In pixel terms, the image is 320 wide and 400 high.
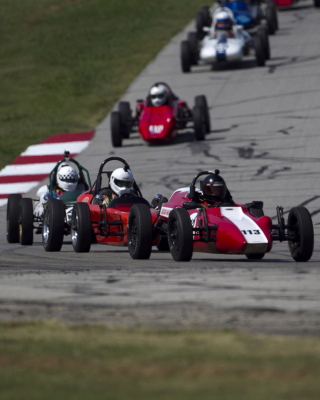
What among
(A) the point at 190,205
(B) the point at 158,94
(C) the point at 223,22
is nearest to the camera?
(A) the point at 190,205

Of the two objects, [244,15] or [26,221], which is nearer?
[26,221]

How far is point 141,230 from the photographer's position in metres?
9.04

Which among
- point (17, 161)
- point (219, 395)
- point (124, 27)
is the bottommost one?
point (219, 395)

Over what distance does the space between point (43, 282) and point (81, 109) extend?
17.1 meters

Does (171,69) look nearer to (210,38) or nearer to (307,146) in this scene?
(210,38)

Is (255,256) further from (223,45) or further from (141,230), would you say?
(223,45)

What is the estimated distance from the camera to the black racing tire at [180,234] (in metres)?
8.58

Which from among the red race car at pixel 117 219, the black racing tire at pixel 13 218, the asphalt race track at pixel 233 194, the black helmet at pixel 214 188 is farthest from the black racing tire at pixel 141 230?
the black racing tire at pixel 13 218

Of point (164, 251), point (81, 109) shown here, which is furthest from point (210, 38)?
point (164, 251)

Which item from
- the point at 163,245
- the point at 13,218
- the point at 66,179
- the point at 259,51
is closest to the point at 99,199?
the point at 163,245

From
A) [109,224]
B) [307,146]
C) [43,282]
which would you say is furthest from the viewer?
[307,146]

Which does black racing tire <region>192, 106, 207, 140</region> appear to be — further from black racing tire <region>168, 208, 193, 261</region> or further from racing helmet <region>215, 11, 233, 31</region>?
black racing tire <region>168, 208, 193, 261</region>

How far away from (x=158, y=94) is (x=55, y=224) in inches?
348

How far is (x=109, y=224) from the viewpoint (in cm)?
1027
